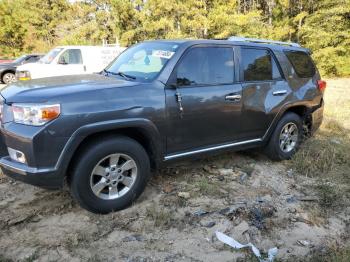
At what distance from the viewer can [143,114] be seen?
388 centimetres

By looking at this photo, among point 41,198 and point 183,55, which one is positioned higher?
point 183,55

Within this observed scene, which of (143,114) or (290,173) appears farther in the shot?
(290,173)

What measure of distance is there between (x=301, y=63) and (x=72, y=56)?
8.08 meters

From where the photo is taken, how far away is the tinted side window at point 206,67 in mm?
4320

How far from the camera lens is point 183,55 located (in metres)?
4.32

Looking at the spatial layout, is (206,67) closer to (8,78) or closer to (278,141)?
(278,141)

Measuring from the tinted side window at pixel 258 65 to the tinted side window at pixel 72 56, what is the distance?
310 inches

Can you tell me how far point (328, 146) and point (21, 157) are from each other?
496cm

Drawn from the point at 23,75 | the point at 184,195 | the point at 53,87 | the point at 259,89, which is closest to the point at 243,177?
the point at 184,195

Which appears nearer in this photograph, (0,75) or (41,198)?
(41,198)

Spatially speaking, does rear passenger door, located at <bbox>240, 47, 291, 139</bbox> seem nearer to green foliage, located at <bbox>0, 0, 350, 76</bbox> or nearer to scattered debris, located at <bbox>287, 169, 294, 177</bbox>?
scattered debris, located at <bbox>287, 169, 294, 177</bbox>

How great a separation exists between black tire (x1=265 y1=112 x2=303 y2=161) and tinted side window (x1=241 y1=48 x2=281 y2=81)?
650 millimetres

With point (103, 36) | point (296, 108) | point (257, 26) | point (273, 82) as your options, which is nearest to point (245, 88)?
point (273, 82)

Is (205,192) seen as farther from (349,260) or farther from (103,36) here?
(103,36)
